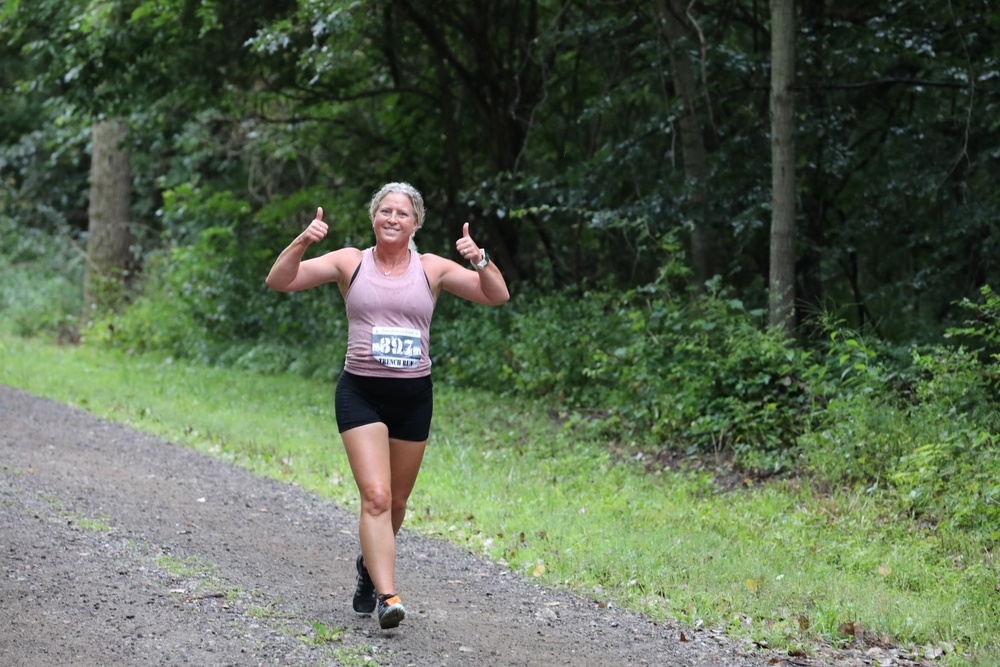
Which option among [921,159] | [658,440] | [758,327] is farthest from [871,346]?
[921,159]

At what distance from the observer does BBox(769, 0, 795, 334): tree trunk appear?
34.9 ft

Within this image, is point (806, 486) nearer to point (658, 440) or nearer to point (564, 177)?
point (658, 440)

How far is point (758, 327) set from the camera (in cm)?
1171

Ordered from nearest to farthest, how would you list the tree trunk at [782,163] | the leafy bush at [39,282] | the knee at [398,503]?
the knee at [398,503] → the tree trunk at [782,163] → the leafy bush at [39,282]

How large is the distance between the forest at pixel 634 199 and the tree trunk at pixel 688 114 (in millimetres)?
41

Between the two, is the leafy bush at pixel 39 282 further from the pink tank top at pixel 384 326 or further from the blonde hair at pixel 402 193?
the pink tank top at pixel 384 326

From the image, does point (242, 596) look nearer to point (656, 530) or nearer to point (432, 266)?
point (432, 266)

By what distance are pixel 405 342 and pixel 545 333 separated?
912 centimetres

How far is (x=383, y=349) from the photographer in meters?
5.23

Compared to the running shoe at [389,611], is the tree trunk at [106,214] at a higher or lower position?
higher

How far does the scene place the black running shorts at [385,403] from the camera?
208 inches

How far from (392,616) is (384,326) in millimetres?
1375

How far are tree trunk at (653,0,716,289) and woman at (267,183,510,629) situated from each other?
786 centimetres

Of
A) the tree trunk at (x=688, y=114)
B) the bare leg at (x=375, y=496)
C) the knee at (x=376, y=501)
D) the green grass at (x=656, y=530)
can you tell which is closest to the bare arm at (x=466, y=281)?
the bare leg at (x=375, y=496)
